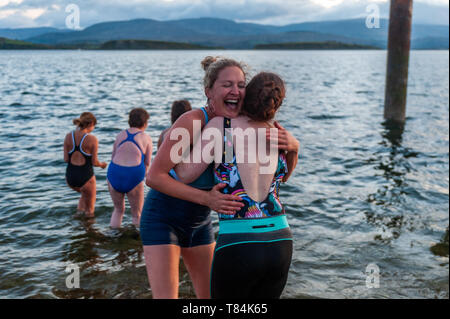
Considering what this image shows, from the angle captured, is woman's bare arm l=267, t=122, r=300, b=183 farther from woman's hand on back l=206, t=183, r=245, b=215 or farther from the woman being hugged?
woman's hand on back l=206, t=183, r=245, b=215

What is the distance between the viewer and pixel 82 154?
23.4 feet

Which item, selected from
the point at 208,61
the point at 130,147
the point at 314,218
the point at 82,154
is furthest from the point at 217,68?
the point at 314,218

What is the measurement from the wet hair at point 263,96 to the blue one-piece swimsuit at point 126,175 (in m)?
4.14

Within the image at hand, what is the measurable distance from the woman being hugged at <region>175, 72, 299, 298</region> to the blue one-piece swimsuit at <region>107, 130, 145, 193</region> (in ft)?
13.2

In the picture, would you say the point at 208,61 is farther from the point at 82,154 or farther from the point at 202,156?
the point at 82,154

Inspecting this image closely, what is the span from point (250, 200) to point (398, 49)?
14117 millimetres

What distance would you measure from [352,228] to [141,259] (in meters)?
3.88

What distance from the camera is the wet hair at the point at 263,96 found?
258cm

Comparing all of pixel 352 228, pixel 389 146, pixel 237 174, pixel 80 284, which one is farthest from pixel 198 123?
pixel 389 146

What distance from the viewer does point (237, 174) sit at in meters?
2.59

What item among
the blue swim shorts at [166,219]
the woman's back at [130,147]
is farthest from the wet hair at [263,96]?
the woman's back at [130,147]

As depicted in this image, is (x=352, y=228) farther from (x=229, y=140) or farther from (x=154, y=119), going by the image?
(x=154, y=119)

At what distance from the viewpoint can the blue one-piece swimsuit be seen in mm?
6508

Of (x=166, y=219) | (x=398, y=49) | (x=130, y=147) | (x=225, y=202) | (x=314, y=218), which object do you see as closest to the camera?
(x=225, y=202)
